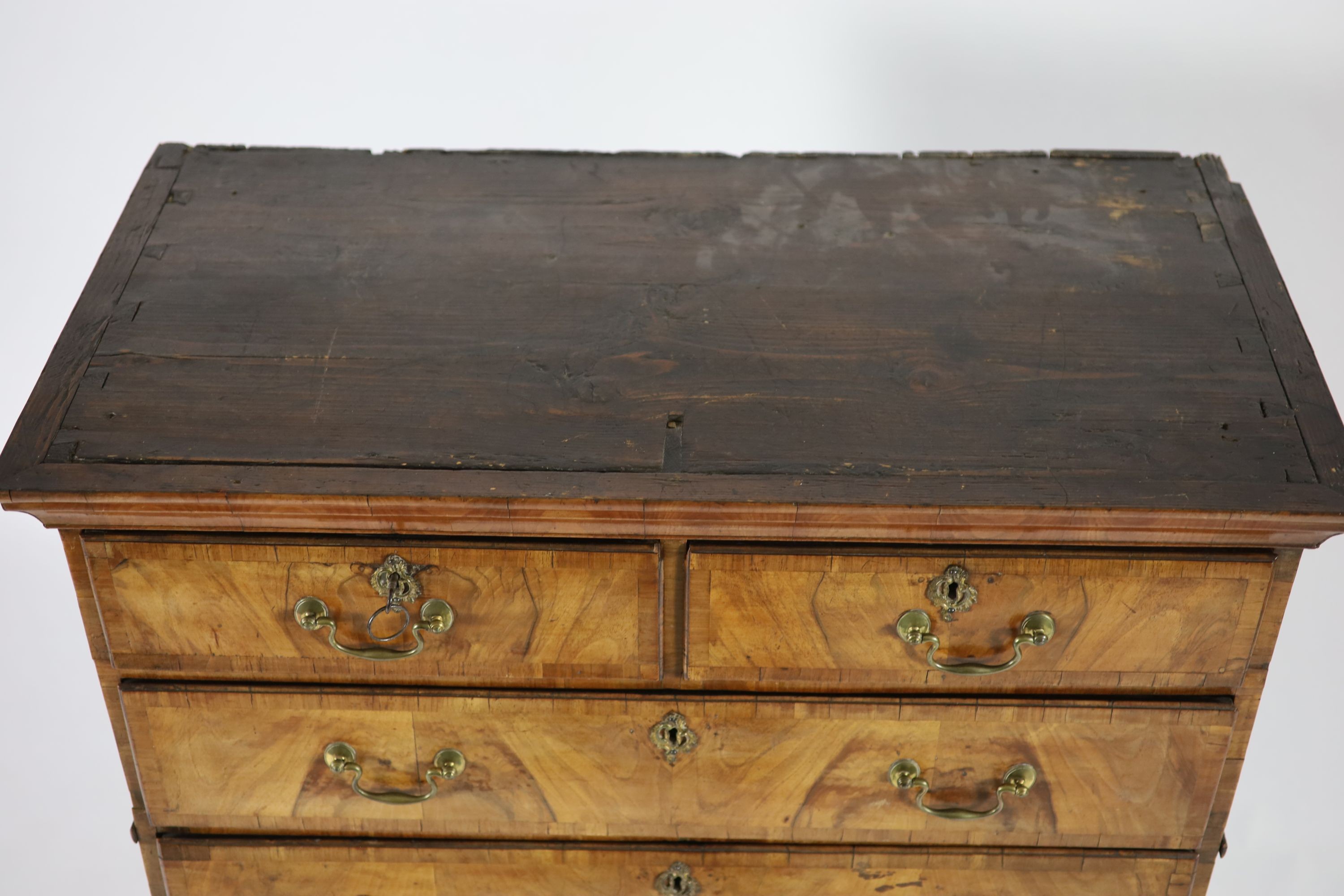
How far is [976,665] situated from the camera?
167cm

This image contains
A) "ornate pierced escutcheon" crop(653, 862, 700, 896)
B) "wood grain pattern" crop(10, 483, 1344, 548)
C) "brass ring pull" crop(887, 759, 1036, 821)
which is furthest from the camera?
"ornate pierced escutcheon" crop(653, 862, 700, 896)

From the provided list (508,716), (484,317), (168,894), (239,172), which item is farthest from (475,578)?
(239,172)

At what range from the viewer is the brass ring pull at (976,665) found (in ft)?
5.41

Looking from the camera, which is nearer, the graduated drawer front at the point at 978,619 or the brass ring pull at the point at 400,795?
the graduated drawer front at the point at 978,619

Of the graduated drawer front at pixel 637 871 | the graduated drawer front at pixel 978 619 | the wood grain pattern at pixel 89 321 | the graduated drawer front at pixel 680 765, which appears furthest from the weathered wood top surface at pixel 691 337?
the graduated drawer front at pixel 637 871

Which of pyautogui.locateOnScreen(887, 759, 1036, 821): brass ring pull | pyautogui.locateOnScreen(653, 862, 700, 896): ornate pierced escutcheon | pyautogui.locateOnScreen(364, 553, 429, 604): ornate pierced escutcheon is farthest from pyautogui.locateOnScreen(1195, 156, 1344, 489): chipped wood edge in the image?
pyautogui.locateOnScreen(364, 553, 429, 604): ornate pierced escutcheon

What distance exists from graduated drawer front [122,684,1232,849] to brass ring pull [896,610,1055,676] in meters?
0.09

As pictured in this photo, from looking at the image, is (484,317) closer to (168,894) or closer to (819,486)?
(819,486)

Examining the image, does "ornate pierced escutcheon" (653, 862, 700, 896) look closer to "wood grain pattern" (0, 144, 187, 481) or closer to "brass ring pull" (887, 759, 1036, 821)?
"brass ring pull" (887, 759, 1036, 821)

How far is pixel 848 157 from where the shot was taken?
213 cm

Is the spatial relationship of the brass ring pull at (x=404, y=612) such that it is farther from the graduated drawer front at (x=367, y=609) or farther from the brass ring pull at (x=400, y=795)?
the brass ring pull at (x=400, y=795)

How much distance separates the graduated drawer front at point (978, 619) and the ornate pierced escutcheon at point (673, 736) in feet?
0.20

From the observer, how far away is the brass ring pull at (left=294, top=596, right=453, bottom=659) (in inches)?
65.2

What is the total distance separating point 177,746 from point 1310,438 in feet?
4.68
